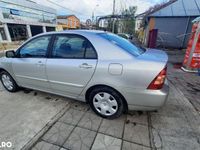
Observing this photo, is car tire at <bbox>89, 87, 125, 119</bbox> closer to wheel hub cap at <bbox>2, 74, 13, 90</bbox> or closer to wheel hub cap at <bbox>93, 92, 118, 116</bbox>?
wheel hub cap at <bbox>93, 92, 118, 116</bbox>

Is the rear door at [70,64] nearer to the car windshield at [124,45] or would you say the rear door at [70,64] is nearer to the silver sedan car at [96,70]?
the silver sedan car at [96,70]

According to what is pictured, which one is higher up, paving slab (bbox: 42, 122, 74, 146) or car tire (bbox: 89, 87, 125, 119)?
car tire (bbox: 89, 87, 125, 119)

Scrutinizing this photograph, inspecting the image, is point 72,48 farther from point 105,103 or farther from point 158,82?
point 158,82

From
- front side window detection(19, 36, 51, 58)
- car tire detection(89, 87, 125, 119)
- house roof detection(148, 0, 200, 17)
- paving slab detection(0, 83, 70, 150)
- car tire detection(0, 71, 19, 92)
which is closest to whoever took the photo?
paving slab detection(0, 83, 70, 150)

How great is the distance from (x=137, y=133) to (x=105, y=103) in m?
0.72

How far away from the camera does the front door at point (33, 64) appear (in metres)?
2.88

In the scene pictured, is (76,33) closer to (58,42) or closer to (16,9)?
(58,42)

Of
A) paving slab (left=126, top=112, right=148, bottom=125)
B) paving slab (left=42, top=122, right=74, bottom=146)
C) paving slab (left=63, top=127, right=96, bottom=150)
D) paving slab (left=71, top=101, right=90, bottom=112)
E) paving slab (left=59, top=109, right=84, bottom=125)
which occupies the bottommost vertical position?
paving slab (left=71, top=101, right=90, bottom=112)

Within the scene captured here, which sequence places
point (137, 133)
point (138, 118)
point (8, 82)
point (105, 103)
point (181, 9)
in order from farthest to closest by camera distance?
point (181, 9), point (8, 82), point (138, 118), point (105, 103), point (137, 133)

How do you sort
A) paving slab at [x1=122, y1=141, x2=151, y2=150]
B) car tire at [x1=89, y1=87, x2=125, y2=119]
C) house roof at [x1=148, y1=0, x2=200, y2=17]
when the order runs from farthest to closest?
house roof at [x1=148, y1=0, x2=200, y2=17] < car tire at [x1=89, y1=87, x2=125, y2=119] < paving slab at [x1=122, y1=141, x2=151, y2=150]

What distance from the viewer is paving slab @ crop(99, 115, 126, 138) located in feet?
7.31

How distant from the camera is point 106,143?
2037 millimetres

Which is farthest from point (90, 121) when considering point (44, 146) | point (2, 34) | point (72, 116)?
point (2, 34)

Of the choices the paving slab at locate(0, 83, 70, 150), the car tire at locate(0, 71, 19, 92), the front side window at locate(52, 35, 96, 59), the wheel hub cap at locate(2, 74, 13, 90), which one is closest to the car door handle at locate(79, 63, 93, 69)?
the front side window at locate(52, 35, 96, 59)
